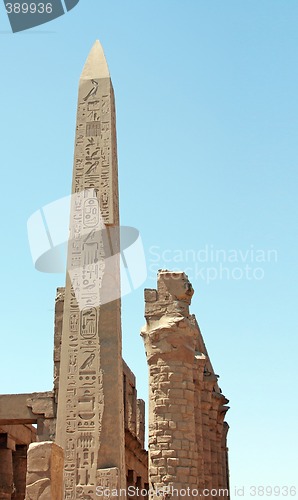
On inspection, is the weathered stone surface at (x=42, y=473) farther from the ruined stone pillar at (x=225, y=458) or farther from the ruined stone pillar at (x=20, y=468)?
the ruined stone pillar at (x=20, y=468)

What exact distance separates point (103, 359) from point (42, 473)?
2706 millimetres

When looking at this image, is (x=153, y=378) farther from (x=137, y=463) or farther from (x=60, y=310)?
(x=137, y=463)

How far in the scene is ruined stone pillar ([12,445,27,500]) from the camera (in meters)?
18.0

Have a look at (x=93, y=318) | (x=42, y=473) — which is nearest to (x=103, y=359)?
(x=93, y=318)

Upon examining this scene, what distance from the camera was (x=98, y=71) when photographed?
1145 cm

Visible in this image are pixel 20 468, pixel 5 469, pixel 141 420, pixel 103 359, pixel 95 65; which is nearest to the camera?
pixel 103 359

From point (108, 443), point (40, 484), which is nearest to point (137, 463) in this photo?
point (108, 443)

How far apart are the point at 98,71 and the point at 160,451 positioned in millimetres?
5611

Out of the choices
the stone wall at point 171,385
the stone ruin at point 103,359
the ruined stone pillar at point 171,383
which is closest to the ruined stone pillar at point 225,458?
the stone ruin at point 103,359

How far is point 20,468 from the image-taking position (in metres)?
18.4

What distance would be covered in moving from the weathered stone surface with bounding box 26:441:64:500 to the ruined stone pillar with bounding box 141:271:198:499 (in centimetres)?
419

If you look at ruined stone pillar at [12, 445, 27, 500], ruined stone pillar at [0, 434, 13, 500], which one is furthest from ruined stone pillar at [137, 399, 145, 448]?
ruined stone pillar at [0, 434, 13, 500]

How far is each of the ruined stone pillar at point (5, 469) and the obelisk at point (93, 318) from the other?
7.67 meters

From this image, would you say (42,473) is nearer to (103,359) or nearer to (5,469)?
(103,359)
